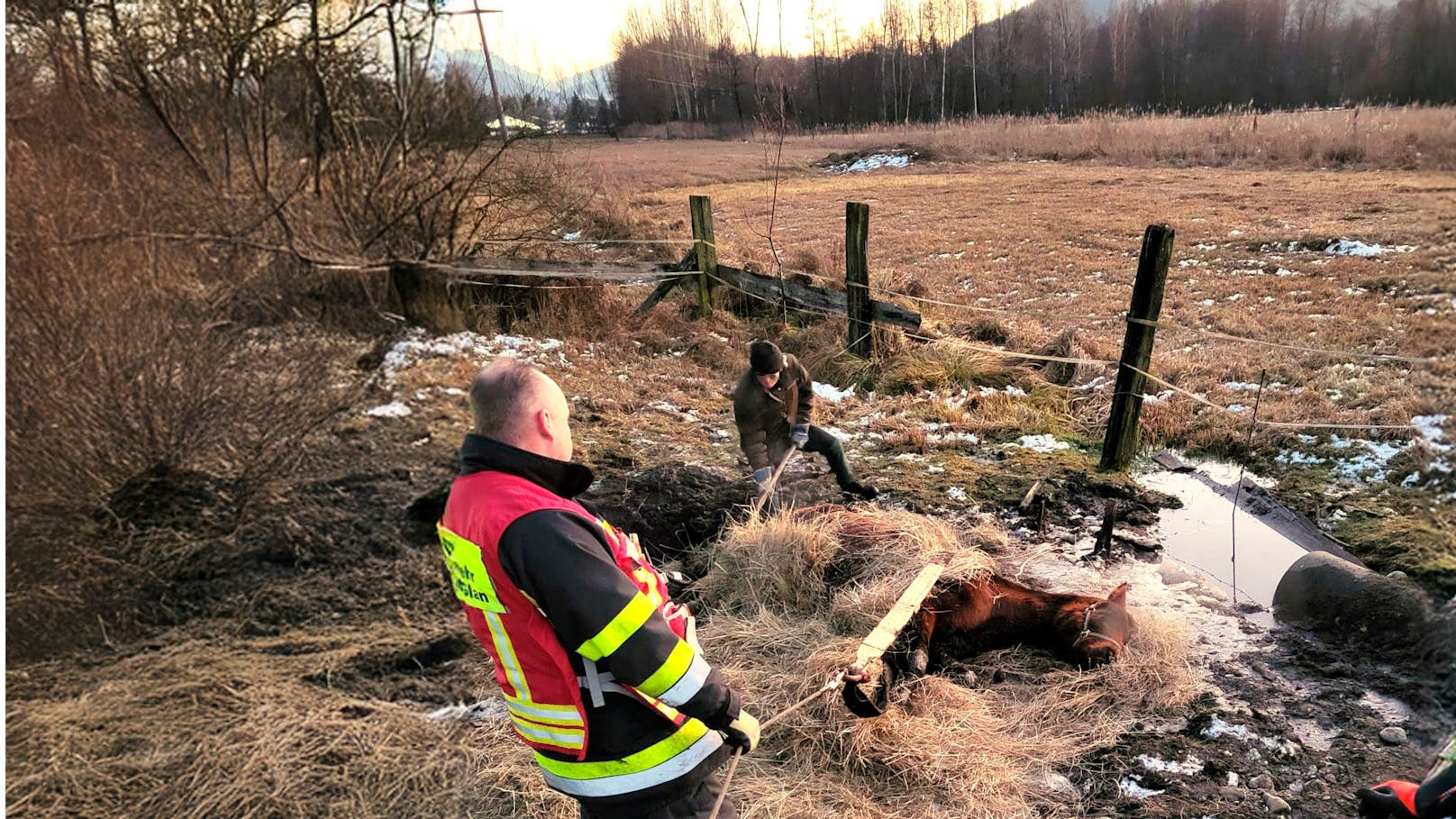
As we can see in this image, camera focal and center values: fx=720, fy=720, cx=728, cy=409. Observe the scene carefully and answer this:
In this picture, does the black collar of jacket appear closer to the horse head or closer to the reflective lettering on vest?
the reflective lettering on vest

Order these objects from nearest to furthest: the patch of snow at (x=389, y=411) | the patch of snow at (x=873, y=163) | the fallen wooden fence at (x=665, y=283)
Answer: the patch of snow at (x=389, y=411)
the fallen wooden fence at (x=665, y=283)
the patch of snow at (x=873, y=163)

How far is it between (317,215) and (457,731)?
6.50m

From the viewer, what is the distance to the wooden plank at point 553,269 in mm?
8555

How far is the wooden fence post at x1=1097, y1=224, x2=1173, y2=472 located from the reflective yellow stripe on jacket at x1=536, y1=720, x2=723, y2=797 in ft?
14.3

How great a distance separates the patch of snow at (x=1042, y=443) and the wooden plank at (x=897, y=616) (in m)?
2.73

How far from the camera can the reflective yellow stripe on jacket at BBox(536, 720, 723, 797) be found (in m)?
1.64

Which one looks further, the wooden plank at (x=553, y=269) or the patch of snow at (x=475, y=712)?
the wooden plank at (x=553, y=269)

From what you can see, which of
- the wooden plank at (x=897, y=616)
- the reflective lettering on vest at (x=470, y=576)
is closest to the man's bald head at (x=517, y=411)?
the reflective lettering on vest at (x=470, y=576)

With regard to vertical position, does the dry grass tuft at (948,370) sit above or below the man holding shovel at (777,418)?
below

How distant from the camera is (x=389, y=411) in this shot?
21.3 feet

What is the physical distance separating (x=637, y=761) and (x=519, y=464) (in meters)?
0.73

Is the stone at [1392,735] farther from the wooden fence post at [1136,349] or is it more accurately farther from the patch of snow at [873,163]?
the patch of snow at [873,163]

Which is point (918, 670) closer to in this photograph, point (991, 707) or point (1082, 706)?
point (991, 707)

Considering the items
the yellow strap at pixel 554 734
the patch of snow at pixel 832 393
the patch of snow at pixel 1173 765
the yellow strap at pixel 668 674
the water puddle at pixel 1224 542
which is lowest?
the water puddle at pixel 1224 542
